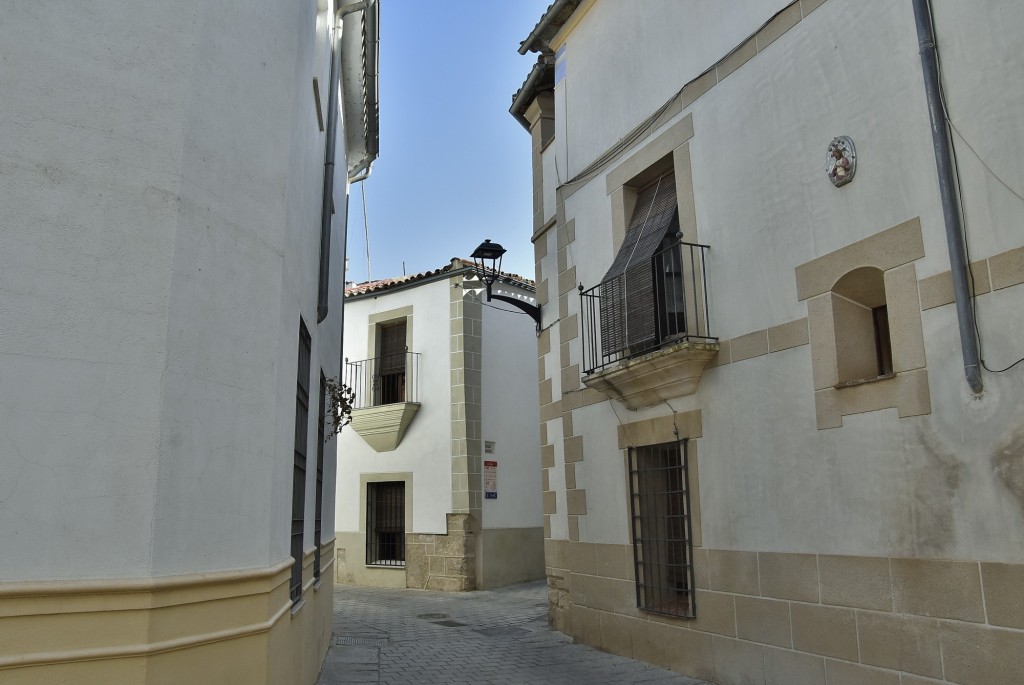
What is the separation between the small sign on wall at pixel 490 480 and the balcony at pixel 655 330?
7327 millimetres

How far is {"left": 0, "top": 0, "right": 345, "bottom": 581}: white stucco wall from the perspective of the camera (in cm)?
346

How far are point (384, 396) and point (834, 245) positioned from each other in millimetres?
12295

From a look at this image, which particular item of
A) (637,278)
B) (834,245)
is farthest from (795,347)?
(637,278)

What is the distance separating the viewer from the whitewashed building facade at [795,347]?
455 cm

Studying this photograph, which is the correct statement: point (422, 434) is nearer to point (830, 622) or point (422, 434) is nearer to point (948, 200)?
point (830, 622)

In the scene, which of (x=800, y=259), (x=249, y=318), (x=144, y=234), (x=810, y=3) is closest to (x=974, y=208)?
(x=800, y=259)

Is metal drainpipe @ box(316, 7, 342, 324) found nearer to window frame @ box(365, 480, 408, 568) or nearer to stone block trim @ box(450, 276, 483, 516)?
stone block trim @ box(450, 276, 483, 516)

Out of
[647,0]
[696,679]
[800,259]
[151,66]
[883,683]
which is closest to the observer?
[151,66]

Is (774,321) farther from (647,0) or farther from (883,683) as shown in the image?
(647,0)

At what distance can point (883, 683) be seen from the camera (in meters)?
4.96

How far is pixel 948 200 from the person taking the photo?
15.5ft

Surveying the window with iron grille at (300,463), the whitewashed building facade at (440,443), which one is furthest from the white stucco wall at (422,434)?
the window with iron grille at (300,463)

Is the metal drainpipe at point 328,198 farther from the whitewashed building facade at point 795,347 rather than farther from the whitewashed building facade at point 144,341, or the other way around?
the whitewashed building facade at point 795,347

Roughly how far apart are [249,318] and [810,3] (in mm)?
4722
